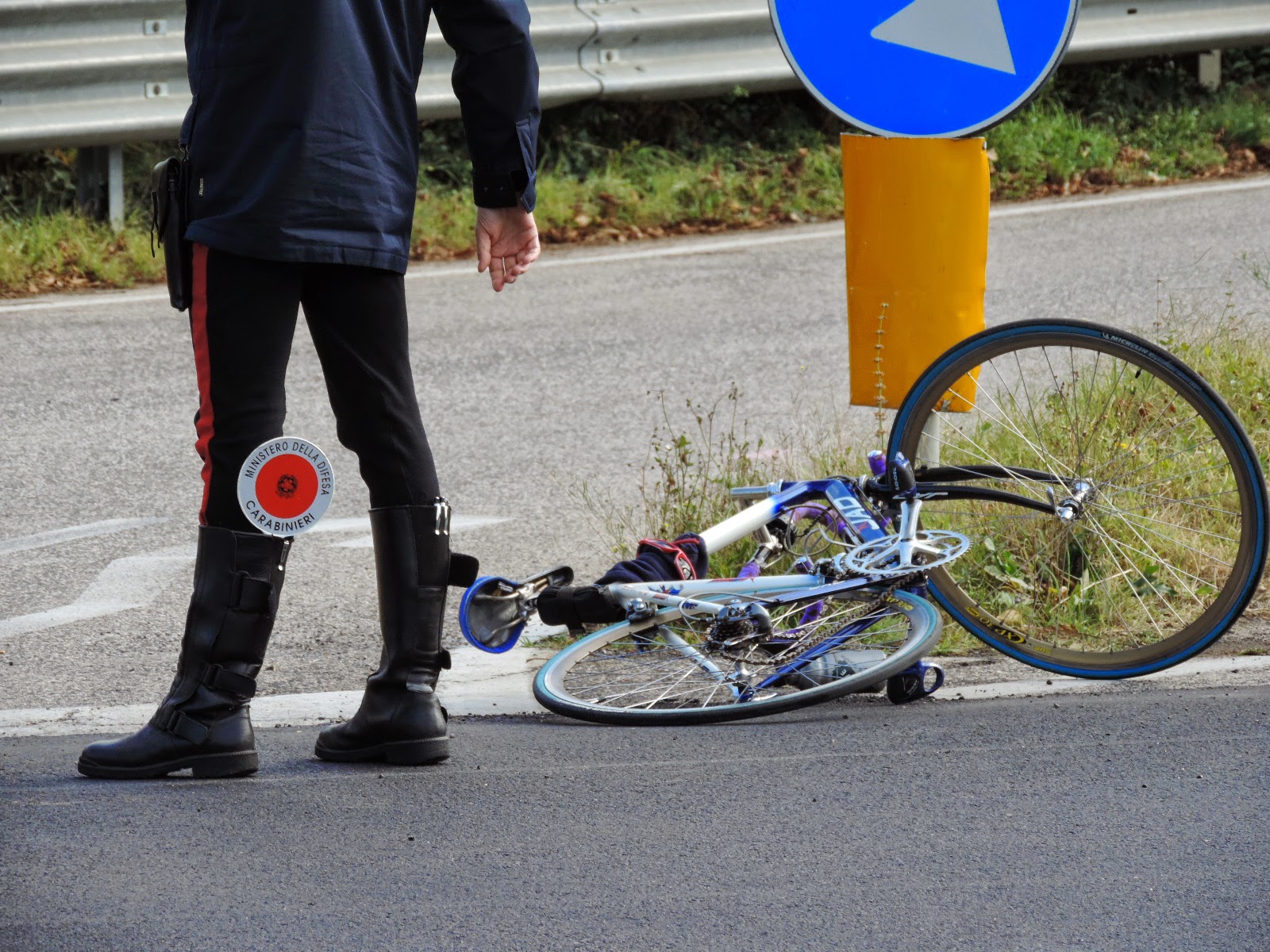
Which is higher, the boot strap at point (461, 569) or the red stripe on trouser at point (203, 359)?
the red stripe on trouser at point (203, 359)

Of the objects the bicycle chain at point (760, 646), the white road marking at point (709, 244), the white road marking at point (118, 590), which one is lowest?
the white road marking at point (118, 590)

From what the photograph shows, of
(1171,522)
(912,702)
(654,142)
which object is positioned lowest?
(912,702)

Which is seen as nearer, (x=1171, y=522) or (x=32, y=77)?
(x=1171, y=522)

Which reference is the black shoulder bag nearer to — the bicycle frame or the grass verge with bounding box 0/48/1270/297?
the bicycle frame

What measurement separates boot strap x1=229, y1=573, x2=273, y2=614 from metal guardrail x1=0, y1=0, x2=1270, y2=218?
6.05 metres

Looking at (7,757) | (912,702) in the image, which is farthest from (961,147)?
(7,757)

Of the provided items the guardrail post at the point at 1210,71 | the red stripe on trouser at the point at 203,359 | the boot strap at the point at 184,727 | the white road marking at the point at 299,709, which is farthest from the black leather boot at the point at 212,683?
the guardrail post at the point at 1210,71

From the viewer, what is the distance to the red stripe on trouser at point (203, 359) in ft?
11.0

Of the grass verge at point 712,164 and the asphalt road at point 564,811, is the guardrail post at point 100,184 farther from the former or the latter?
the asphalt road at point 564,811

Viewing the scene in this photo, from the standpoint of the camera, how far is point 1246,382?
5.71 m

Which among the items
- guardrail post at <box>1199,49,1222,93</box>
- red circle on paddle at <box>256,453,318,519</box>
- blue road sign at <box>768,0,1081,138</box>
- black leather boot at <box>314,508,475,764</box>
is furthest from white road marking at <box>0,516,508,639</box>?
guardrail post at <box>1199,49,1222,93</box>

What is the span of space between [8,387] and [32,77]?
8.07ft

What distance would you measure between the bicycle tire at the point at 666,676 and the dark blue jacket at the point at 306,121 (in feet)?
3.25

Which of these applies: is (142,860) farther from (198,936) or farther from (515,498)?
(515,498)
